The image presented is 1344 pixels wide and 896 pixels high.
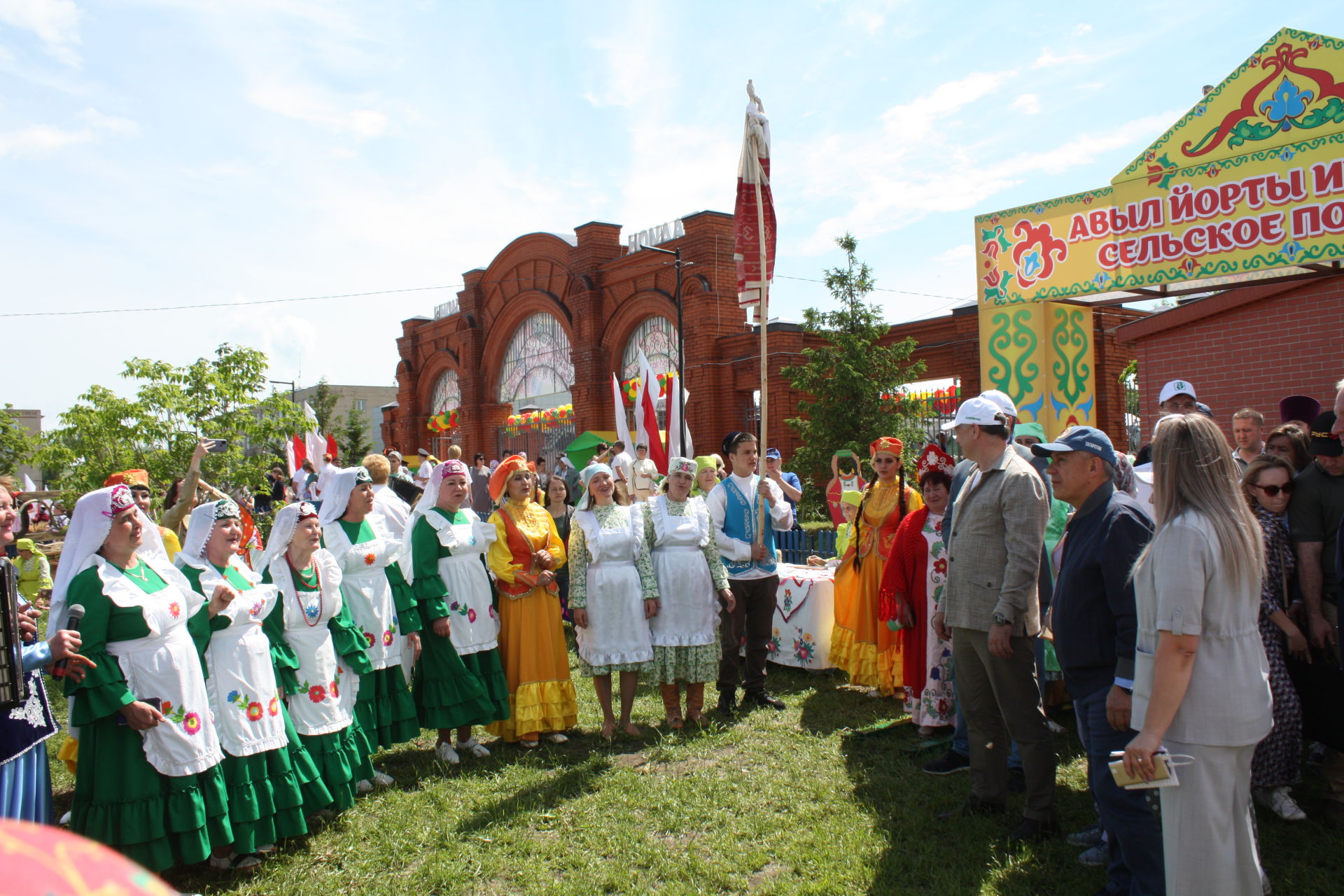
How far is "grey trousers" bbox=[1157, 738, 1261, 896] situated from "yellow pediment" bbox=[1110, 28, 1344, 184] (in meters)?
5.70

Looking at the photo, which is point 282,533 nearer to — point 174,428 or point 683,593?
point 683,593

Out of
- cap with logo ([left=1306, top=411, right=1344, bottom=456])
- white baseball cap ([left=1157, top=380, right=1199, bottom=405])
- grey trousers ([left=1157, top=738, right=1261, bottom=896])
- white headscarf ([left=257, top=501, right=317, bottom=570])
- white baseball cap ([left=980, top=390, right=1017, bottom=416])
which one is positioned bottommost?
grey trousers ([left=1157, top=738, right=1261, bottom=896])

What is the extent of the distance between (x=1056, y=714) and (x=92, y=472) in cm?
956

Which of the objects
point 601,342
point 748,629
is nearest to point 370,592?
point 748,629

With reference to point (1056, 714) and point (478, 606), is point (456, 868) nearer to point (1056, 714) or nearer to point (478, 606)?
point (478, 606)

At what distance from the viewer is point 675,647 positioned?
584 centimetres

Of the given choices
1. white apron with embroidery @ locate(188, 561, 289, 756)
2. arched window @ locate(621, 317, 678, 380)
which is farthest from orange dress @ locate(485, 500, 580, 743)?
arched window @ locate(621, 317, 678, 380)

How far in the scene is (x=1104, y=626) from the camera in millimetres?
3197

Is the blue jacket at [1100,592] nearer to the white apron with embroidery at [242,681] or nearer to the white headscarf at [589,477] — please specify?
the white headscarf at [589,477]

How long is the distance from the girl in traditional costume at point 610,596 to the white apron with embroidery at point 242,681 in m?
2.04

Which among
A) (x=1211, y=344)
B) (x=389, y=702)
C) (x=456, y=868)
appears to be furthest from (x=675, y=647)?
(x=1211, y=344)

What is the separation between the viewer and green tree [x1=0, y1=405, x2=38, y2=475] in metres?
25.2

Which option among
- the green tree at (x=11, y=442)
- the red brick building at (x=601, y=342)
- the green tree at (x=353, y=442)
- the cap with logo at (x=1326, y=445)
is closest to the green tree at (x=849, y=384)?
the red brick building at (x=601, y=342)

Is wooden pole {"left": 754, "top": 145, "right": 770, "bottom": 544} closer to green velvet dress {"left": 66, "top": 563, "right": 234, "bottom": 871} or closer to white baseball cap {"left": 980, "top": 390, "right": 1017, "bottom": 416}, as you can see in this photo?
white baseball cap {"left": 980, "top": 390, "right": 1017, "bottom": 416}
